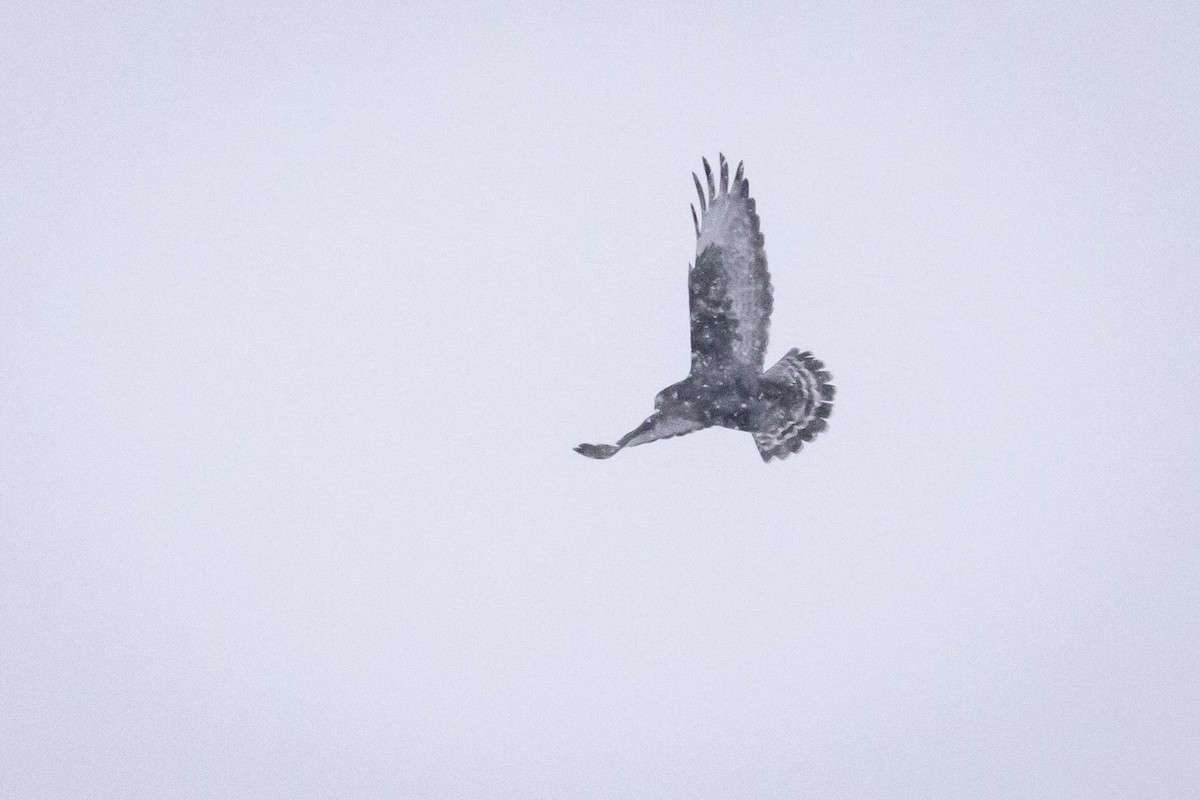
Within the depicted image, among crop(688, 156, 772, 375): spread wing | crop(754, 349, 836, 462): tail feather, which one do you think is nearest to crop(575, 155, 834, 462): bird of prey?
crop(688, 156, 772, 375): spread wing

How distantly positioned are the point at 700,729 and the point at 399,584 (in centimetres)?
3106

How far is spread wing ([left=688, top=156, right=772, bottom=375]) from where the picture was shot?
8383mm

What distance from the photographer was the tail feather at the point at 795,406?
9312 mm

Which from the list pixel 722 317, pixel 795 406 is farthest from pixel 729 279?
pixel 795 406

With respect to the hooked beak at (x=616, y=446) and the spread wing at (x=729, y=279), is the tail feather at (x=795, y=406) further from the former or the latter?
the hooked beak at (x=616, y=446)

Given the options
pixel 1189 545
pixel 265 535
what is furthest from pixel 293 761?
pixel 1189 545

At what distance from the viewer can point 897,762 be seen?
197 feet

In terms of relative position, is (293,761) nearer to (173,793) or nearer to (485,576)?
(173,793)

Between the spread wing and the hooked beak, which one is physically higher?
the spread wing

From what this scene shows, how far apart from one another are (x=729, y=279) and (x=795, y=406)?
57.8 inches

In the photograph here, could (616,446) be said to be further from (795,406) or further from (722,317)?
(795,406)

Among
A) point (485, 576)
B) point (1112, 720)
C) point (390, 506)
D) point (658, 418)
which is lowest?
point (658, 418)

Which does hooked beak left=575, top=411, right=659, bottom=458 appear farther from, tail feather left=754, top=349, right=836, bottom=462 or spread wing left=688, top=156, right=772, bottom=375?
tail feather left=754, top=349, right=836, bottom=462

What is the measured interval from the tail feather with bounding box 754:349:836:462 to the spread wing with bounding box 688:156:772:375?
84cm
